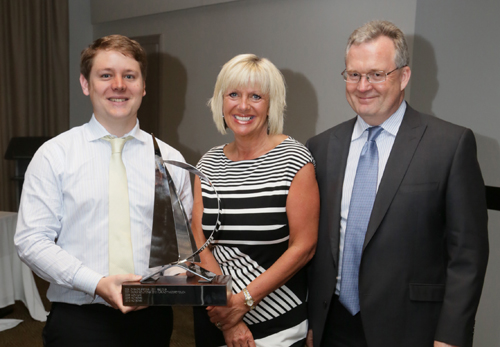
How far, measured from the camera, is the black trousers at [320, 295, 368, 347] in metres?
1.53

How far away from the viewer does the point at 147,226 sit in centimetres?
155

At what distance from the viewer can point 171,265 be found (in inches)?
56.7

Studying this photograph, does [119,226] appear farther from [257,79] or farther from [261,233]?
[257,79]

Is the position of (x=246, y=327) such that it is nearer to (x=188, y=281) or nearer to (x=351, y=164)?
(x=188, y=281)

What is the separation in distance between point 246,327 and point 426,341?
1.84 feet

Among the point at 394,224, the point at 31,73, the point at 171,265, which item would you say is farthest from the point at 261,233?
the point at 31,73

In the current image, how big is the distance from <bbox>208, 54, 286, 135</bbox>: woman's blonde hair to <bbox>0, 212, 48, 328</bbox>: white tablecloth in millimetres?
2467

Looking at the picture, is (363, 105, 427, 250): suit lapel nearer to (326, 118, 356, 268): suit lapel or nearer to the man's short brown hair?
(326, 118, 356, 268): suit lapel

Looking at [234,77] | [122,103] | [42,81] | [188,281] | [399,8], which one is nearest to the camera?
[188,281]

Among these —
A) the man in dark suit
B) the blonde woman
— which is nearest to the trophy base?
the blonde woman

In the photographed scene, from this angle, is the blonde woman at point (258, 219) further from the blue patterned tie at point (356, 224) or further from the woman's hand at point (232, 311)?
the blue patterned tie at point (356, 224)

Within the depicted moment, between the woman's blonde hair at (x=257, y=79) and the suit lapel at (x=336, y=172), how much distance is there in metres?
0.22

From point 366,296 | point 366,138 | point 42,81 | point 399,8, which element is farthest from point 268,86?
point 42,81

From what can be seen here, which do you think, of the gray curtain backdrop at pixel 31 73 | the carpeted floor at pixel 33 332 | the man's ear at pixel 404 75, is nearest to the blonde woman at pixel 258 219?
the man's ear at pixel 404 75
